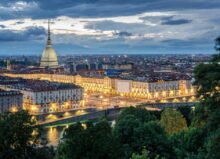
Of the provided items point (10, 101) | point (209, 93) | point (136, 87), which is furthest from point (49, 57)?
point (209, 93)

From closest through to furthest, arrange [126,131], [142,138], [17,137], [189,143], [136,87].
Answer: [17,137], [142,138], [189,143], [126,131], [136,87]

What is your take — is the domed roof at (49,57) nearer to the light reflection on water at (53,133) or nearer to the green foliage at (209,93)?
the light reflection on water at (53,133)

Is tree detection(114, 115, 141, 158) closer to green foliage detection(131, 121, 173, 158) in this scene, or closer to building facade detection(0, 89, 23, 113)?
green foliage detection(131, 121, 173, 158)

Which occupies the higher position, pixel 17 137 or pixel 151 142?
pixel 17 137

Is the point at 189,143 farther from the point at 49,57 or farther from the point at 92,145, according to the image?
the point at 49,57

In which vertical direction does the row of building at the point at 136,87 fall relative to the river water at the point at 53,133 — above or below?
above

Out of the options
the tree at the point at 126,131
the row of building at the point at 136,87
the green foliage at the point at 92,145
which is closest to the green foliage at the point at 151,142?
the tree at the point at 126,131

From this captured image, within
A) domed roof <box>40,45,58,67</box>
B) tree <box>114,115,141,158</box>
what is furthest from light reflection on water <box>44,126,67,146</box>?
domed roof <box>40,45,58,67</box>

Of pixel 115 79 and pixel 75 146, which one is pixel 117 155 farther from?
pixel 115 79

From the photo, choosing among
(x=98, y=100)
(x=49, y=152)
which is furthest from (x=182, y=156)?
(x=98, y=100)
